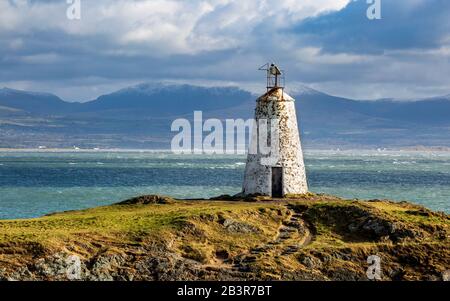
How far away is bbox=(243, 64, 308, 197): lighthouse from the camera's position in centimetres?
4859

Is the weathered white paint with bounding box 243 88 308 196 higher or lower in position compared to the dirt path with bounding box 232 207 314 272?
higher

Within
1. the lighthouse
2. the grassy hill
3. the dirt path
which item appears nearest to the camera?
the grassy hill

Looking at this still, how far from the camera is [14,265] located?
32656mm

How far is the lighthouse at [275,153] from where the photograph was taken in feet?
159

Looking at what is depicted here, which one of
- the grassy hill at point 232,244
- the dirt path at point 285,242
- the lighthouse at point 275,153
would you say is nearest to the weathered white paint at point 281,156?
the lighthouse at point 275,153

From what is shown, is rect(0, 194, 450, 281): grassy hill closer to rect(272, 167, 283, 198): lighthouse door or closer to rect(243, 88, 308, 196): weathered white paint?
rect(272, 167, 283, 198): lighthouse door

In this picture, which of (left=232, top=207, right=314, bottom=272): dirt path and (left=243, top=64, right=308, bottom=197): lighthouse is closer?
(left=232, top=207, right=314, bottom=272): dirt path

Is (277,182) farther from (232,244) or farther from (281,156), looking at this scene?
(232,244)

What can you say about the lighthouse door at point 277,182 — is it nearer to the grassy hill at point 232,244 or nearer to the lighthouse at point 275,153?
the lighthouse at point 275,153

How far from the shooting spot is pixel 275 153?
160 ft

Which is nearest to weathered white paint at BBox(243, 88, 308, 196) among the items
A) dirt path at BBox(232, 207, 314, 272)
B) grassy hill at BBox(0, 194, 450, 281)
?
grassy hill at BBox(0, 194, 450, 281)

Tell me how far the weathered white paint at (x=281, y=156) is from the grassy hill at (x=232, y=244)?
5993 millimetres

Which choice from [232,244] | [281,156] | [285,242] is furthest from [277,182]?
[232,244]
